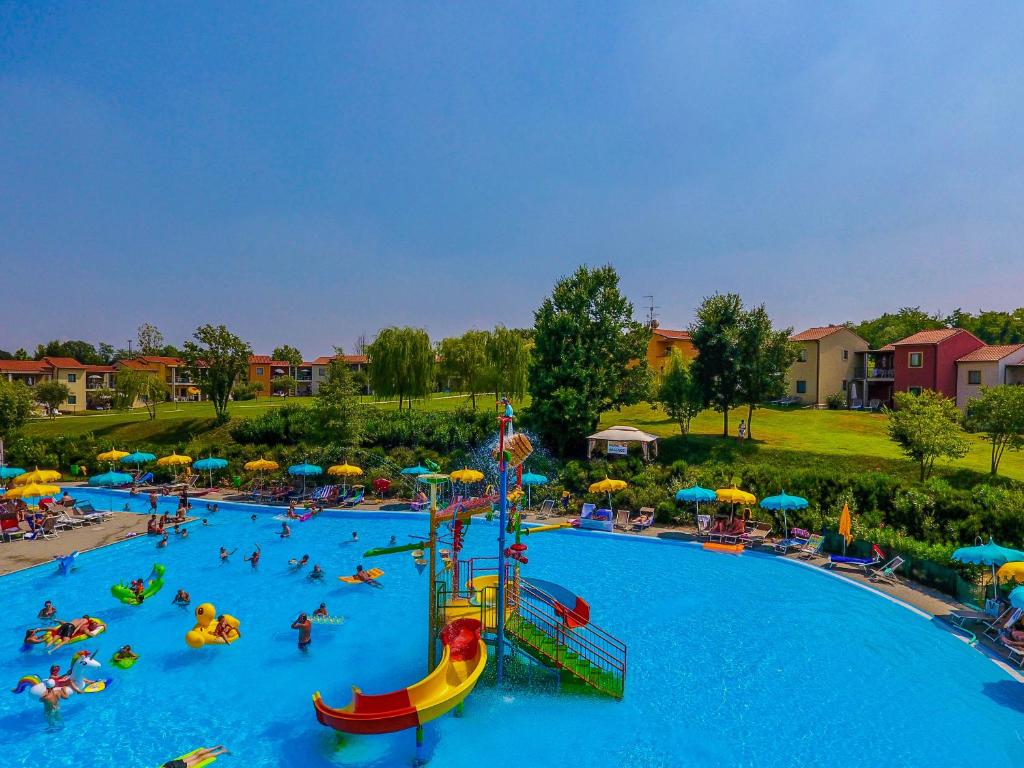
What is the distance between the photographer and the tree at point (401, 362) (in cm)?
4812

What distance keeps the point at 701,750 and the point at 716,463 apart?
73.8 ft

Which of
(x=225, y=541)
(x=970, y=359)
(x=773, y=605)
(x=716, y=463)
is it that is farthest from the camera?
(x=970, y=359)

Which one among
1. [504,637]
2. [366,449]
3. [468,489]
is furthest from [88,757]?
[366,449]

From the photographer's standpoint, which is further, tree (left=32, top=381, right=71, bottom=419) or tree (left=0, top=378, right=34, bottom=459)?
tree (left=32, top=381, right=71, bottom=419)

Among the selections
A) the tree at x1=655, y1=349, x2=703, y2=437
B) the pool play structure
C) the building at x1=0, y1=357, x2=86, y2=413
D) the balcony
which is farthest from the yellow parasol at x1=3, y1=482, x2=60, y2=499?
the building at x1=0, y1=357, x2=86, y2=413

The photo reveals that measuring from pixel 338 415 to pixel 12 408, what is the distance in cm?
2493

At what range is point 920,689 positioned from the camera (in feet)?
44.6

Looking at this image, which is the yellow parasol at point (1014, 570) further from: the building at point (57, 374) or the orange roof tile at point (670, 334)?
the building at point (57, 374)

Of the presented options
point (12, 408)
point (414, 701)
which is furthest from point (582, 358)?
point (12, 408)

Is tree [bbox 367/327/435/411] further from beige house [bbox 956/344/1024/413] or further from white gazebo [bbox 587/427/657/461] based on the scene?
beige house [bbox 956/344/1024/413]

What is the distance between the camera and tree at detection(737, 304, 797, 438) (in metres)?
34.9

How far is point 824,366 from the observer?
5247cm

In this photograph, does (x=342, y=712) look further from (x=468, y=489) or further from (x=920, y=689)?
(x=468, y=489)

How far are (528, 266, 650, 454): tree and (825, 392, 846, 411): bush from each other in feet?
79.0
